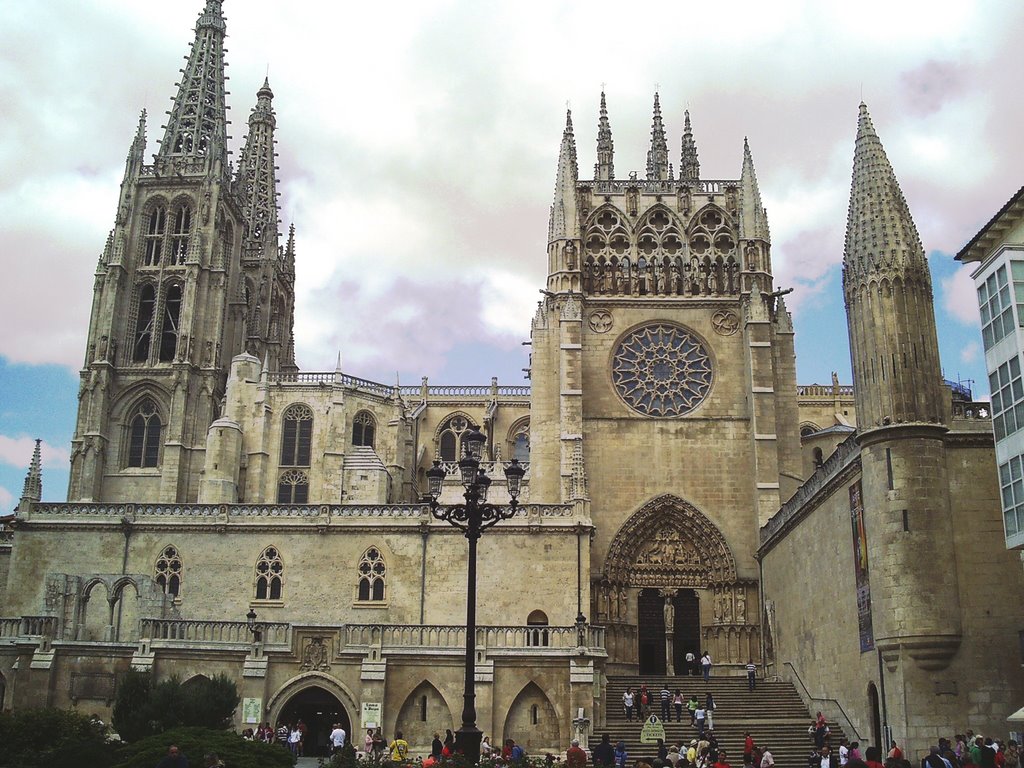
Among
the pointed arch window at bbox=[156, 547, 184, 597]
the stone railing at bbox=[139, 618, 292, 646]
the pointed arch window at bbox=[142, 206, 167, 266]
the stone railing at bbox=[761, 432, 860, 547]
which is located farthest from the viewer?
the pointed arch window at bbox=[142, 206, 167, 266]

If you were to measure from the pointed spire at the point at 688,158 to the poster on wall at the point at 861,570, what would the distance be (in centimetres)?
3051

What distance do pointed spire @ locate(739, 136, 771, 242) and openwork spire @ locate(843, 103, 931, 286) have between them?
15203mm

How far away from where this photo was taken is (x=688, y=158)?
52719 millimetres

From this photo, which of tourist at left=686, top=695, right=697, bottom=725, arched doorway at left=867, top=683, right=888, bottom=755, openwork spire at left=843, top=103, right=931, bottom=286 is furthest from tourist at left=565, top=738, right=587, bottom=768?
openwork spire at left=843, top=103, right=931, bottom=286

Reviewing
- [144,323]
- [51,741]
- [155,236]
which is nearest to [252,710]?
[51,741]

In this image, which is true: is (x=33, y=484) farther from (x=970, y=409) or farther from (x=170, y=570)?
(x=970, y=409)

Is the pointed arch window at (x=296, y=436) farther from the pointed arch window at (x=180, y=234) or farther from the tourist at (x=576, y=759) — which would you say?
the tourist at (x=576, y=759)

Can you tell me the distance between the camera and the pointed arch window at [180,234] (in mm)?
56841

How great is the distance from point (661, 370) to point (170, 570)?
1916 cm

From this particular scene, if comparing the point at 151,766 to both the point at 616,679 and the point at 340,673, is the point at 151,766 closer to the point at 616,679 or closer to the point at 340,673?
the point at 340,673

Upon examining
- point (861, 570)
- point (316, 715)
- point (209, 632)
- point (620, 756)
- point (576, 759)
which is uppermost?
point (861, 570)

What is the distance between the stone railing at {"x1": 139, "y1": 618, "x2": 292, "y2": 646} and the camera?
29.7m

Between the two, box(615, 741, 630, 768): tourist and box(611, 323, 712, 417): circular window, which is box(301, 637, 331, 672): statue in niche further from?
box(611, 323, 712, 417): circular window

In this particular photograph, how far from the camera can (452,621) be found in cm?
3334
